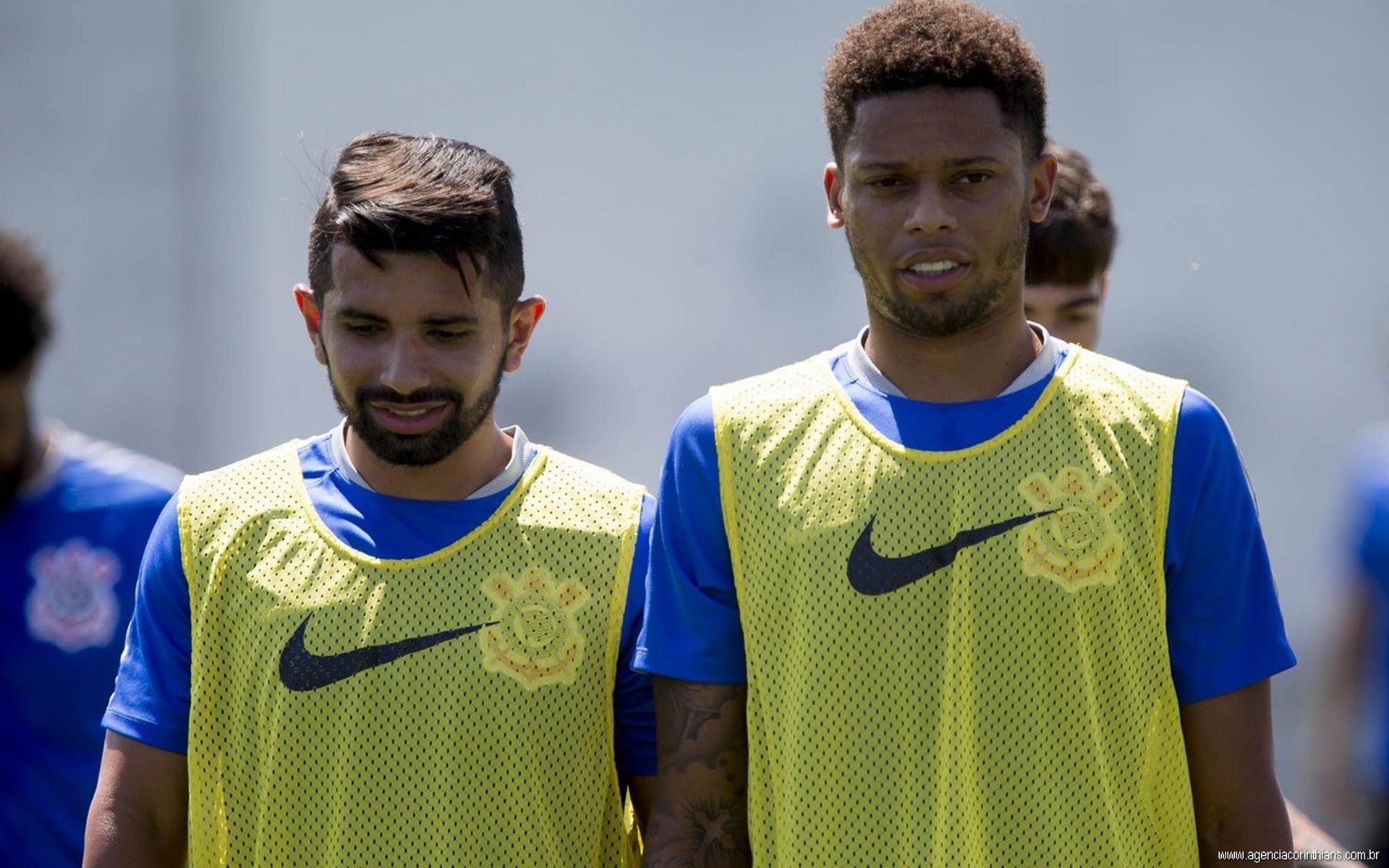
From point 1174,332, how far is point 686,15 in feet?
5.32

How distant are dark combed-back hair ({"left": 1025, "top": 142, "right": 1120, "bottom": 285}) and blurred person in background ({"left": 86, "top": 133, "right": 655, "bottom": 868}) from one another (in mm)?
1051

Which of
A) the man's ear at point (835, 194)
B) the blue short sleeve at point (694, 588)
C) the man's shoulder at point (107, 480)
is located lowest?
the man's shoulder at point (107, 480)

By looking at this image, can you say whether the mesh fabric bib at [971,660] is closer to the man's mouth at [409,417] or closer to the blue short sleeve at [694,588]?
the blue short sleeve at [694,588]

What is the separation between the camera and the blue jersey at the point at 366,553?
242 cm

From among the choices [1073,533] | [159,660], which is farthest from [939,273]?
[159,660]

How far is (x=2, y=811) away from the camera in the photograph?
9.96ft

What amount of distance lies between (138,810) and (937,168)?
4.42 feet

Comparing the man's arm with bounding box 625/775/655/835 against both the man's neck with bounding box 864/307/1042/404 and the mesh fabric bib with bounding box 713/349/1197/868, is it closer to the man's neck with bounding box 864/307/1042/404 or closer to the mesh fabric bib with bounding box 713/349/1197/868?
the mesh fabric bib with bounding box 713/349/1197/868

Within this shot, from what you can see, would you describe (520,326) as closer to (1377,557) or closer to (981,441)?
(981,441)

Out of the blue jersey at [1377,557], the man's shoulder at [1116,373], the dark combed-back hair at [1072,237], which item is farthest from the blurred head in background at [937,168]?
the blue jersey at [1377,557]

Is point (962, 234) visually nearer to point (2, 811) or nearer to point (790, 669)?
point (790, 669)

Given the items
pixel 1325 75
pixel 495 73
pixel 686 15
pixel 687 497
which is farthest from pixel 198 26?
pixel 687 497

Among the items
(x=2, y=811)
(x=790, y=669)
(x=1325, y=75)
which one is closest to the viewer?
(x=790, y=669)

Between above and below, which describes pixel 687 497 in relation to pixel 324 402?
above
